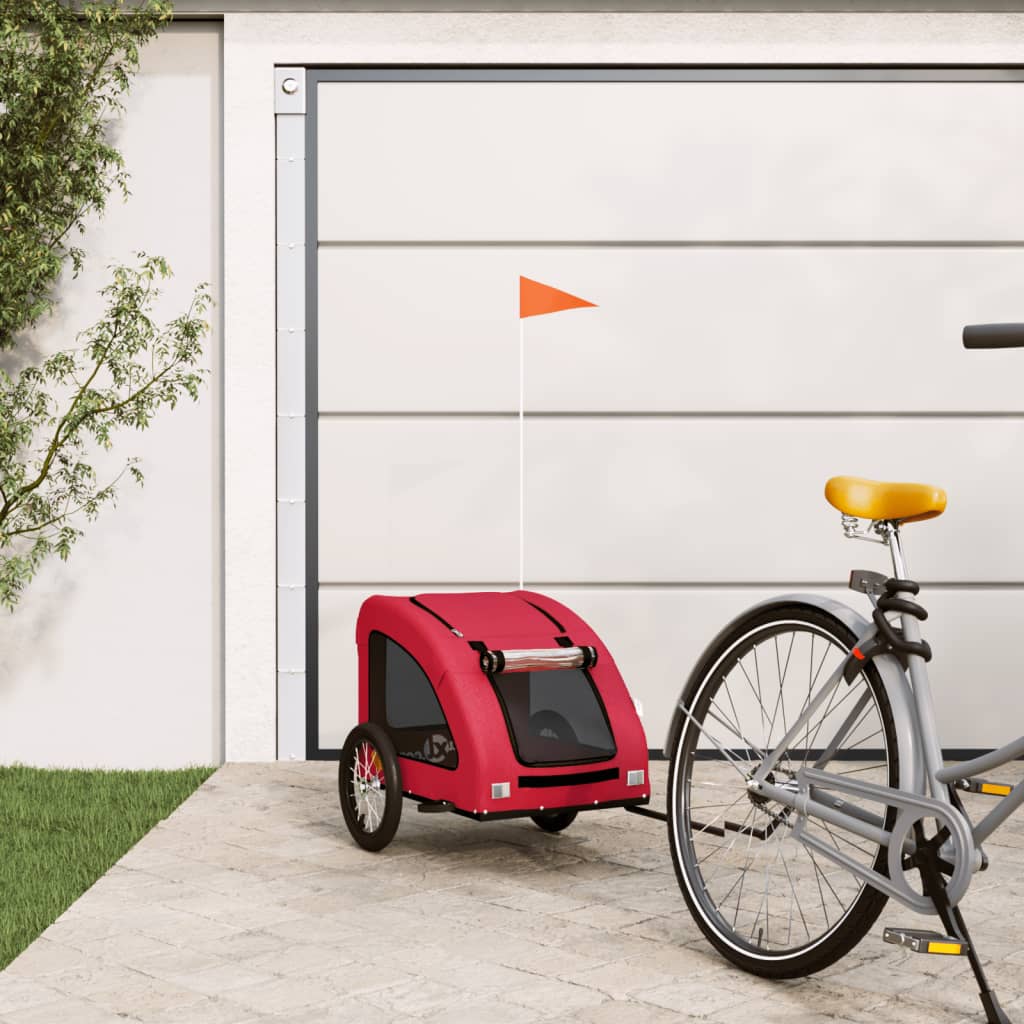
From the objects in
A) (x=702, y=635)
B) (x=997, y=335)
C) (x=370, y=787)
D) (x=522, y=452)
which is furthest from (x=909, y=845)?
(x=522, y=452)

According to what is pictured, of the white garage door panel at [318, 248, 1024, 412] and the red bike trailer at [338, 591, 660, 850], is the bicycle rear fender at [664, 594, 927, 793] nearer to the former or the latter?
the red bike trailer at [338, 591, 660, 850]

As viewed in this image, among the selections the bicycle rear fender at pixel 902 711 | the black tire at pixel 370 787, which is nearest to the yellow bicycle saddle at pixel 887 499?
the bicycle rear fender at pixel 902 711

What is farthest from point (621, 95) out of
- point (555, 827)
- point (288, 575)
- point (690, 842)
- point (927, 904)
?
point (927, 904)

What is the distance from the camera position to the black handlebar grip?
2.84 m

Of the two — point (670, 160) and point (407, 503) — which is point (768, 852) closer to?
point (407, 503)

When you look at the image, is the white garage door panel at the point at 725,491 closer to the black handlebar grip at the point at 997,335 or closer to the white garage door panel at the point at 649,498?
the white garage door panel at the point at 649,498

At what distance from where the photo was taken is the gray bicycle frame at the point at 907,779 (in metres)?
2.88

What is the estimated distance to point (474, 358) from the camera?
5867 millimetres

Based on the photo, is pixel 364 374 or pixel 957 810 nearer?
pixel 957 810

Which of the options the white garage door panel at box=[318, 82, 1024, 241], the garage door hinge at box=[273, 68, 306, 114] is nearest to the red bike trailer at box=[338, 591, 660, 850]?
the white garage door panel at box=[318, 82, 1024, 241]

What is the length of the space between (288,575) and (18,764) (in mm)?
1362

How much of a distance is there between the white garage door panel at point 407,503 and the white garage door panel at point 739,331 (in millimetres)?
162

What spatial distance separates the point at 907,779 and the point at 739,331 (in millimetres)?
3197

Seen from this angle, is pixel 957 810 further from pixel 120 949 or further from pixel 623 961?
pixel 120 949
